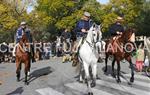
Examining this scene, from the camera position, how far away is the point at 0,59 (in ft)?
95.8

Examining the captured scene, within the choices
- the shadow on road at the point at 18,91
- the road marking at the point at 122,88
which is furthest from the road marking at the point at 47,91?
the road marking at the point at 122,88

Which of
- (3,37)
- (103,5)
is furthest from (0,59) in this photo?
(3,37)

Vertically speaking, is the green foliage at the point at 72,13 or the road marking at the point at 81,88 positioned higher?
the green foliage at the point at 72,13

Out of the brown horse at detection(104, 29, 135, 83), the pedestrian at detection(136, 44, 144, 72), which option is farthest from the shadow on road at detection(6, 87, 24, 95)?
the pedestrian at detection(136, 44, 144, 72)

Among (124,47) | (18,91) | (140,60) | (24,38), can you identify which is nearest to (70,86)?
(18,91)

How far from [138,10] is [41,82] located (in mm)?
37533

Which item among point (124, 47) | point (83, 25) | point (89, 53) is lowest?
point (89, 53)

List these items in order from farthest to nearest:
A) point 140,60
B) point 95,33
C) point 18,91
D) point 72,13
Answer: point 72,13 < point 140,60 < point 18,91 < point 95,33

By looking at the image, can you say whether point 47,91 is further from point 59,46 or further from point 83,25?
point 59,46

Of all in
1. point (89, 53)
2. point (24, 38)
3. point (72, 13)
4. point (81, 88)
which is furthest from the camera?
point (72, 13)

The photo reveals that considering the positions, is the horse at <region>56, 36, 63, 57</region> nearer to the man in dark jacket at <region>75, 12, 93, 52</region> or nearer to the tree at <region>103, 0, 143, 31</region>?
the man in dark jacket at <region>75, 12, 93, 52</region>

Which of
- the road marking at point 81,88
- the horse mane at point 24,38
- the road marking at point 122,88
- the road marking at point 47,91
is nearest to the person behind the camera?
the road marking at point 122,88

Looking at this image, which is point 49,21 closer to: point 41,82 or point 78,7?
point 78,7

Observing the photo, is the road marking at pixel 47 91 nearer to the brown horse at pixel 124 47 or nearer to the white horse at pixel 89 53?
the white horse at pixel 89 53
